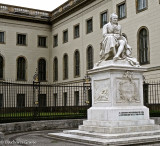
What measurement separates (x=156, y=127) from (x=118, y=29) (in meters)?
4.09

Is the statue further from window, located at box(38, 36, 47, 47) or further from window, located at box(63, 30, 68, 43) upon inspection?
window, located at box(38, 36, 47, 47)

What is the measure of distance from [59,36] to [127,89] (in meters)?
35.1

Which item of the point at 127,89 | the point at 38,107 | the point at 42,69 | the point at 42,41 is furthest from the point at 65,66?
the point at 127,89

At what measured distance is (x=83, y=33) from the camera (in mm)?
40469

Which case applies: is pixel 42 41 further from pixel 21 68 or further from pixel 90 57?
pixel 90 57

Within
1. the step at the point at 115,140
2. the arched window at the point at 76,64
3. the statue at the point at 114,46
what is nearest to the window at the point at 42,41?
the arched window at the point at 76,64

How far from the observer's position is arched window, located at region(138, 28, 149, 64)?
97.4ft

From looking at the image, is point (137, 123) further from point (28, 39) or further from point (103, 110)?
point (28, 39)

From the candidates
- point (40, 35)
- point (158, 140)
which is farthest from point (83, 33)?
point (158, 140)

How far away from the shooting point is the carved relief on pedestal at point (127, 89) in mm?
12133

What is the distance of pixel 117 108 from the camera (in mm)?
11812

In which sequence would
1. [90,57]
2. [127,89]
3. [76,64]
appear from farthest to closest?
1. [76,64]
2. [90,57]
3. [127,89]

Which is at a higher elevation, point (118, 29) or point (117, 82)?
point (118, 29)

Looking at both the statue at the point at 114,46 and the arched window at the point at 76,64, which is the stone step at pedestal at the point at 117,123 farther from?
the arched window at the point at 76,64
